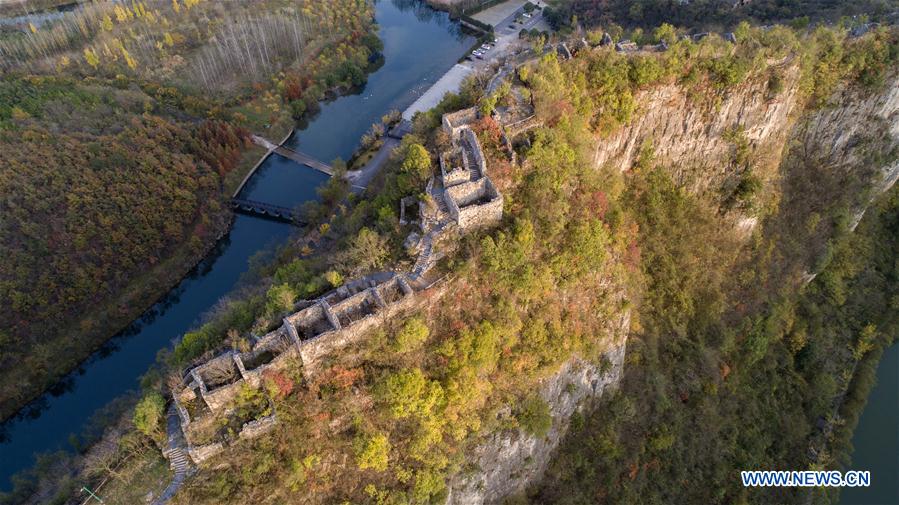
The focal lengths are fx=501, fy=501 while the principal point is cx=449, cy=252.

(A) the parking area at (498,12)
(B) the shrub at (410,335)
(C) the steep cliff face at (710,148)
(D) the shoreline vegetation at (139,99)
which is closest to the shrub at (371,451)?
(B) the shrub at (410,335)

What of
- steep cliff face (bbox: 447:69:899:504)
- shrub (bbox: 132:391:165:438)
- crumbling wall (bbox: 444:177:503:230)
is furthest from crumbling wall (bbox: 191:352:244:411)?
crumbling wall (bbox: 444:177:503:230)

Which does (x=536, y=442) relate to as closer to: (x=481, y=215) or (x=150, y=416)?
(x=481, y=215)

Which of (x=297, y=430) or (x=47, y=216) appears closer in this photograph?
(x=297, y=430)

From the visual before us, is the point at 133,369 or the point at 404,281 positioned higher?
the point at 404,281

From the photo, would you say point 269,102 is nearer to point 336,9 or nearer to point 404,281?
point 336,9

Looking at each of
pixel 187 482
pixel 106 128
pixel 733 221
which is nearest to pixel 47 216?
pixel 106 128

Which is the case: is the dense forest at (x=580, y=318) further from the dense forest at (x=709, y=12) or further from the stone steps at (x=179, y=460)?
the dense forest at (x=709, y=12)
